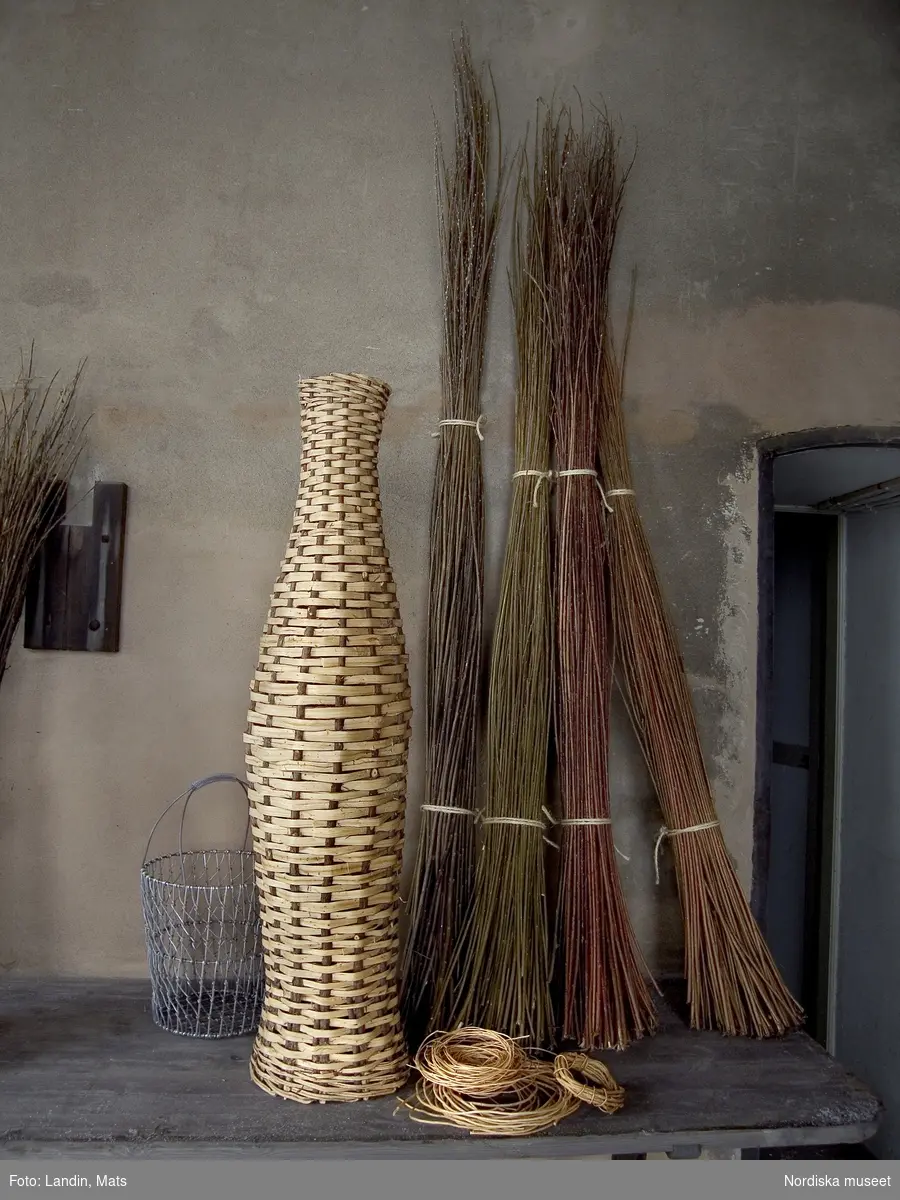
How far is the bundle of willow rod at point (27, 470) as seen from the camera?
5.81 ft

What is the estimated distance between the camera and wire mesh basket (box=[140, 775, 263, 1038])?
1655 mm

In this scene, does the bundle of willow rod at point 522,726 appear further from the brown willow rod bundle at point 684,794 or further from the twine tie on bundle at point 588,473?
the brown willow rod bundle at point 684,794

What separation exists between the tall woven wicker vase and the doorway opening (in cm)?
143

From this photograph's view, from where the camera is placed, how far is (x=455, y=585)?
1.83m

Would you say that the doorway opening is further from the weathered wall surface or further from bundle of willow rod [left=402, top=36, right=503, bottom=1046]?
bundle of willow rod [left=402, top=36, right=503, bottom=1046]

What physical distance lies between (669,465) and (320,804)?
1.16 metres

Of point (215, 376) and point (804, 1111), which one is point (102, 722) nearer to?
point (215, 376)

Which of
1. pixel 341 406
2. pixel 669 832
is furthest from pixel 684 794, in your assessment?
pixel 341 406

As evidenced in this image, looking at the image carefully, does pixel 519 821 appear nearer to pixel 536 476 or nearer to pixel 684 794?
pixel 684 794

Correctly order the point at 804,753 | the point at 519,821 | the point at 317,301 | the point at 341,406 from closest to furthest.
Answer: the point at 341,406 → the point at 519,821 → the point at 317,301 → the point at 804,753

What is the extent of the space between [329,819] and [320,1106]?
1.56 feet

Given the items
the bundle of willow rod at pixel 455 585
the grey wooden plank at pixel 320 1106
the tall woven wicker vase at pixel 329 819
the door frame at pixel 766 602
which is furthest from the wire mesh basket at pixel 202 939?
the door frame at pixel 766 602

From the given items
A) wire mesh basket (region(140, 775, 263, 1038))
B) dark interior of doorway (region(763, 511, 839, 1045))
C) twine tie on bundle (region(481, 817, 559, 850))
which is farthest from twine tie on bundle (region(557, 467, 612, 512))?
dark interior of doorway (region(763, 511, 839, 1045))
